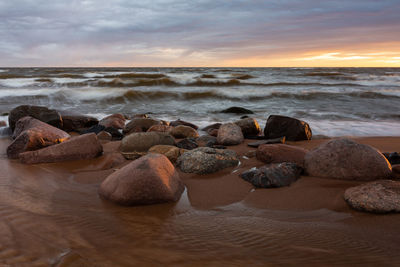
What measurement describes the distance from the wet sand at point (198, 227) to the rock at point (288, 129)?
200 cm

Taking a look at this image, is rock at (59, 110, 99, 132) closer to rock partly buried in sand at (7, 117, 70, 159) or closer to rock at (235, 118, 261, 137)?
rock partly buried in sand at (7, 117, 70, 159)

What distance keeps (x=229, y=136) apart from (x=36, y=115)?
145 inches

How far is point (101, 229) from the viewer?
1.71 meters

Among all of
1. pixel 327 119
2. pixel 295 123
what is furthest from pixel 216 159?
pixel 327 119

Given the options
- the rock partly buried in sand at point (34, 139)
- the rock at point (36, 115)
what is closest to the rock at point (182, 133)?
the rock partly buried in sand at point (34, 139)

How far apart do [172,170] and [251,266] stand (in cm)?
124

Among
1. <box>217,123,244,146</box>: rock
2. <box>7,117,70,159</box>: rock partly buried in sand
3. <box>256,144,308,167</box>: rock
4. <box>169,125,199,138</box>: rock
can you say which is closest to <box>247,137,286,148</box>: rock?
<box>217,123,244,146</box>: rock

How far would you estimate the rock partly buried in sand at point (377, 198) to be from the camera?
6.10ft

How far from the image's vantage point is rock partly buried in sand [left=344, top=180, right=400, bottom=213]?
1.86 m

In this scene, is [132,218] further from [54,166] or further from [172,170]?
[54,166]

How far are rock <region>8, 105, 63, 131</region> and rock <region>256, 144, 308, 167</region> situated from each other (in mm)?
3895

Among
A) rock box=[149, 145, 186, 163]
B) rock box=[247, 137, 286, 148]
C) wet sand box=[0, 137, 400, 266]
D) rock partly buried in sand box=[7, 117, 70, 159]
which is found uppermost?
rock partly buried in sand box=[7, 117, 70, 159]

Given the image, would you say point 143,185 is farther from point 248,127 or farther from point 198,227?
point 248,127

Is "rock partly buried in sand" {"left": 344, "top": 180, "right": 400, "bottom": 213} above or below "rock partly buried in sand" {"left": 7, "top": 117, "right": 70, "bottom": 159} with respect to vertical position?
below
